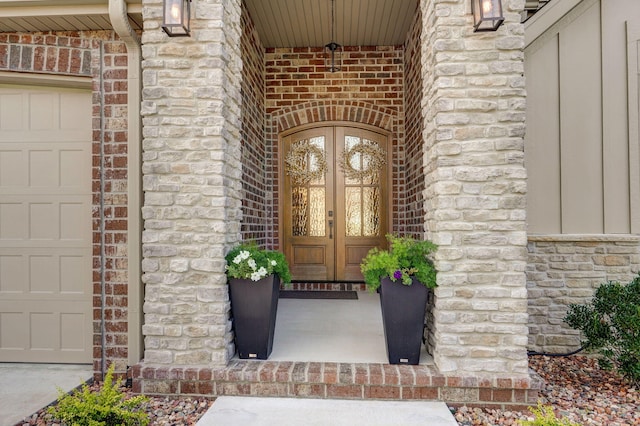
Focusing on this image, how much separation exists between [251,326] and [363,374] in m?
0.77

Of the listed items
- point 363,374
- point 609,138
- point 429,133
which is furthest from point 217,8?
point 609,138

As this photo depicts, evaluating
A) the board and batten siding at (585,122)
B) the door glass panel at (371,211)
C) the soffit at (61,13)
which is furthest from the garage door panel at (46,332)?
the board and batten siding at (585,122)

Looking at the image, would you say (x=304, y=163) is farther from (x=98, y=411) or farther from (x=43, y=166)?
(x=98, y=411)

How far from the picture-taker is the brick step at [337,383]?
218cm

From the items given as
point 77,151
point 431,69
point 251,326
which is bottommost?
point 251,326

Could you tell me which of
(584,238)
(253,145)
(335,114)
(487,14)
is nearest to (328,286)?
(253,145)

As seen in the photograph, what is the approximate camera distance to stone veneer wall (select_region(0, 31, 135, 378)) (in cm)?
258

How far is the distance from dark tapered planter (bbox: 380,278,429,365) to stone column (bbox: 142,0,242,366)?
1.04 m

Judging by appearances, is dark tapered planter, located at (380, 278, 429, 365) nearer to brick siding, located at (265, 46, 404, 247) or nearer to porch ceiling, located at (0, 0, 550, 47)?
porch ceiling, located at (0, 0, 550, 47)

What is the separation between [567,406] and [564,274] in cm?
115

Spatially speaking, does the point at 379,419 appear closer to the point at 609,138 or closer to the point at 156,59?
the point at 156,59

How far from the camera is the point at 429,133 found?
8.09 feet

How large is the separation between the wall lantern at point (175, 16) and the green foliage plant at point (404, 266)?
1.82m

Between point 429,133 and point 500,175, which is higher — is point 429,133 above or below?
above
